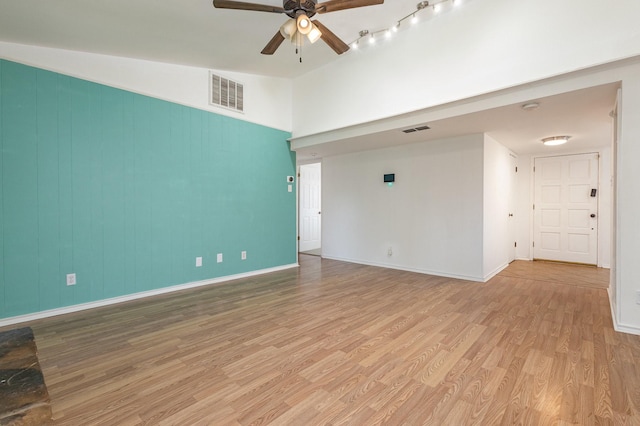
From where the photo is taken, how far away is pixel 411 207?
530 centimetres

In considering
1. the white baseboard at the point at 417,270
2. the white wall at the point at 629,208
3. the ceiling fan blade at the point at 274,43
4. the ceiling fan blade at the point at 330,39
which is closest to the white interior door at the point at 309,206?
the white baseboard at the point at 417,270

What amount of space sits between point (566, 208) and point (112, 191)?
26.5ft

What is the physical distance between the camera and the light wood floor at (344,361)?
5.56 ft

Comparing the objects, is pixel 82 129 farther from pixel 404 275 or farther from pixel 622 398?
pixel 622 398

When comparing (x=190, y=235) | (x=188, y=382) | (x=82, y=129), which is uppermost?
(x=82, y=129)

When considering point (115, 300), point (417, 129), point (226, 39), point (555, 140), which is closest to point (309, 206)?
point (417, 129)

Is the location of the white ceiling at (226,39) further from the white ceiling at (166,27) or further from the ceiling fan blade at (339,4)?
the ceiling fan blade at (339,4)

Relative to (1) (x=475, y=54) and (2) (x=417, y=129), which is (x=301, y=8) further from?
(2) (x=417, y=129)

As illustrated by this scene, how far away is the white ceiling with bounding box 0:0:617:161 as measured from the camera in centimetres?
269

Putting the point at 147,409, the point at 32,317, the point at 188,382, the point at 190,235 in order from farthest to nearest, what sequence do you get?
the point at 190,235
the point at 32,317
the point at 188,382
the point at 147,409

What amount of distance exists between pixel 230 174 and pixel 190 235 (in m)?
1.17

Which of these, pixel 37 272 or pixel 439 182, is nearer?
pixel 37 272

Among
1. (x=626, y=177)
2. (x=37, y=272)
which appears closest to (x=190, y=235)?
(x=37, y=272)

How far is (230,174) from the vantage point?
472cm
